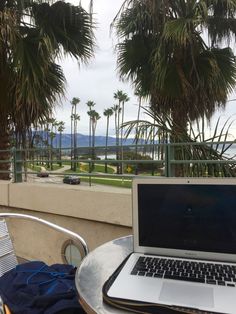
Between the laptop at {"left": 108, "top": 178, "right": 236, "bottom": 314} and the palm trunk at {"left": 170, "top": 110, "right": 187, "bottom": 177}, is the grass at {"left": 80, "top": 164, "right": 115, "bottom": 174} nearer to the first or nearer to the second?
the palm trunk at {"left": 170, "top": 110, "right": 187, "bottom": 177}

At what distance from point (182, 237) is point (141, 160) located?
1.73 metres

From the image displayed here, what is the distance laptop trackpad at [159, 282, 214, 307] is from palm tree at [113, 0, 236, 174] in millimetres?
3915

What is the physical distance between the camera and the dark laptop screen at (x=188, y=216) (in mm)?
1212

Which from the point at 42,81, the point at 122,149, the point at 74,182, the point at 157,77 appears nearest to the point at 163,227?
the point at 122,149

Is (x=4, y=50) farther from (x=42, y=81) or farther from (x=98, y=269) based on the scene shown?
(x=98, y=269)

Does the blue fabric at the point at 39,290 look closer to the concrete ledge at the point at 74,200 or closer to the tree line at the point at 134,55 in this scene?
the concrete ledge at the point at 74,200

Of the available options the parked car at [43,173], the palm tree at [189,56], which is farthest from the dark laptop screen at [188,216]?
the palm tree at [189,56]

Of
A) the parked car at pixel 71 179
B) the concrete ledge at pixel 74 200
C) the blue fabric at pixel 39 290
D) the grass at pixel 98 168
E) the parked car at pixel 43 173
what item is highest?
the grass at pixel 98 168

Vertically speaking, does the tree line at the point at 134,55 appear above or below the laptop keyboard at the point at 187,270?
above

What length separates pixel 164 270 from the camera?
1175mm

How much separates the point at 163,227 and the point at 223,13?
5440 mm

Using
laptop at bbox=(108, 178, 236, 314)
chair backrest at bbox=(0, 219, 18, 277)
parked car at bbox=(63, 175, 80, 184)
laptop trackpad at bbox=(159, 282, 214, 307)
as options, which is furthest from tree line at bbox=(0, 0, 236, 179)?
laptop trackpad at bbox=(159, 282, 214, 307)

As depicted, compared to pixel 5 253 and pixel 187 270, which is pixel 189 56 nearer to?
pixel 5 253

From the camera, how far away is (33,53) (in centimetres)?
478
